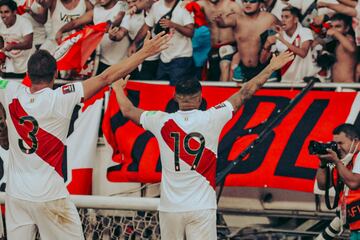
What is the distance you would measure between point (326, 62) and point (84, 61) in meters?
3.12

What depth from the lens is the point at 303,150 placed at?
14.6 m

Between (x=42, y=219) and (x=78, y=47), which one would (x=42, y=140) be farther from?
(x=78, y=47)

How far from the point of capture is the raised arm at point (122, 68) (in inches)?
428

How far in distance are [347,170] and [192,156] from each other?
1.51m

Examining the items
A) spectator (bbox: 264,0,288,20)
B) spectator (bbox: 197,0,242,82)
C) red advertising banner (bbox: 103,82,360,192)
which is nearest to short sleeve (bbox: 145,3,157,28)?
spectator (bbox: 197,0,242,82)

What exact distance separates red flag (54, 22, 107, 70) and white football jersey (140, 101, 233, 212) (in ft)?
13.4

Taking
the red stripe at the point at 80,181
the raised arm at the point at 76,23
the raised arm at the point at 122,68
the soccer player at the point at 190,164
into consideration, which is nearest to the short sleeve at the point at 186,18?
the raised arm at the point at 76,23

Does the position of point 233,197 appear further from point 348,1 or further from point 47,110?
point 47,110

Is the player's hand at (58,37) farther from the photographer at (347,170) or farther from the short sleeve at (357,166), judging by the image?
the short sleeve at (357,166)

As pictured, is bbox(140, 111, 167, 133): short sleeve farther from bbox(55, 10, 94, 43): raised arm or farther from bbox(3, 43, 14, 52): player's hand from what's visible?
bbox(3, 43, 14, 52): player's hand

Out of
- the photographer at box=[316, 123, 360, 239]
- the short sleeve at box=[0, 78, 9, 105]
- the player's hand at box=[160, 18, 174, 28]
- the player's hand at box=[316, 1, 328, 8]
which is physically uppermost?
the player's hand at box=[316, 1, 328, 8]

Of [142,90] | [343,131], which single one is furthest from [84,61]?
[343,131]

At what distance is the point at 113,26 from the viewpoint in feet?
53.1

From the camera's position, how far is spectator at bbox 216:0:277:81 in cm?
1543
